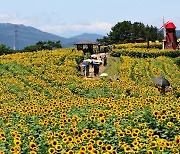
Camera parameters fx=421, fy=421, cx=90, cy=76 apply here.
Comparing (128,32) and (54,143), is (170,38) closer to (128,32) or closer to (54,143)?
(128,32)

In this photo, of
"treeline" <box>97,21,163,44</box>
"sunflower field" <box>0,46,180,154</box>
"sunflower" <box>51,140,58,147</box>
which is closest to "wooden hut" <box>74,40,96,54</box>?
"sunflower field" <box>0,46,180,154</box>

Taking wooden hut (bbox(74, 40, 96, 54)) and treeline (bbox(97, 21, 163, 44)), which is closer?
wooden hut (bbox(74, 40, 96, 54))

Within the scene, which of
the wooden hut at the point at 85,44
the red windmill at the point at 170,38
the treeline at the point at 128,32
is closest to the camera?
the wooden hut at the point at 85,44

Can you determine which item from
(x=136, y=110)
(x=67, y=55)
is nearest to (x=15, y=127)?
(x=136, y=110)

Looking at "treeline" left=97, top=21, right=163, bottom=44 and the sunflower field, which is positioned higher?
"treeline" left=97, top=21, right=163, bottom=44

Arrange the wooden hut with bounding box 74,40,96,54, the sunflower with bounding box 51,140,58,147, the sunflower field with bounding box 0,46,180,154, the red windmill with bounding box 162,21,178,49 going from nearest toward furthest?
the sunflower field with bounding box 0,46,180,154, the sunflower with bounding box 51,140,58,147, the wooden hut with bounding box 74,40,96,54, the red windmill with bounding box 162,21,178,49

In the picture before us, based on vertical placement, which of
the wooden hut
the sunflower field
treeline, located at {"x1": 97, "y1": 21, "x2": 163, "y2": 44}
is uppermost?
treeline, located at {"x1": 97, "y1": 21, "x2": 163, "y2": 44}

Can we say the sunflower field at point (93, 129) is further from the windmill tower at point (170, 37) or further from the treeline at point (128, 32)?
the treeline at point (128, 32)

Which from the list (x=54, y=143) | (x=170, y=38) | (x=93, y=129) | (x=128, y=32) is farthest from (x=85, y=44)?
(x=128, y=32)

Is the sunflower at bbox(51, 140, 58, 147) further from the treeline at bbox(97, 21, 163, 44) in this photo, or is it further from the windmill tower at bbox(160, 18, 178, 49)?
the treeline at bbox(97, 21, 163, 44)

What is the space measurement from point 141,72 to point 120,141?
3495 cm

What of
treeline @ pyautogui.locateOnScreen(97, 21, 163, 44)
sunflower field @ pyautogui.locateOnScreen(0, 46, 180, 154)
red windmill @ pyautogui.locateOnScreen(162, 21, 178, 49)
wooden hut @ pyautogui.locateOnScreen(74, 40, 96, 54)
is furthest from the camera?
treeline @ pyautogui.locateOnScreen(97, 21, 163, 44)

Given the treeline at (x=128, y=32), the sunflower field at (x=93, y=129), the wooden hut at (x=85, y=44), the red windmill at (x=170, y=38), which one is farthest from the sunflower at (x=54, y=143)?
the treeline at (x=128, y=32)

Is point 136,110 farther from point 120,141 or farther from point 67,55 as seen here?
point 67,55
